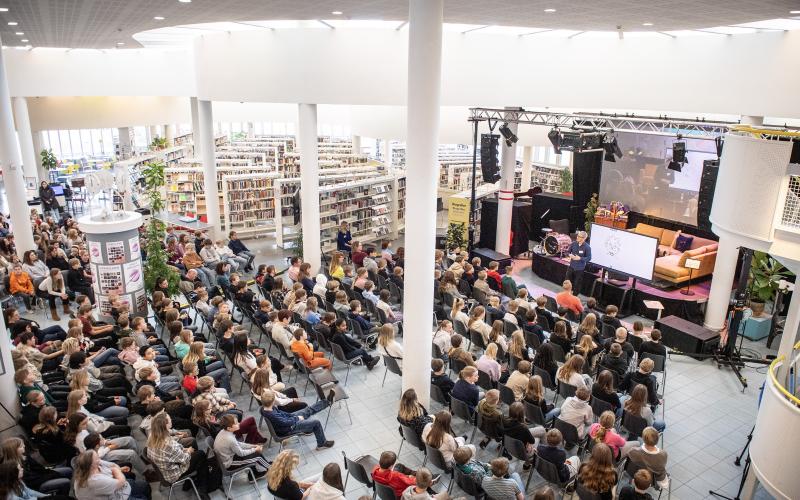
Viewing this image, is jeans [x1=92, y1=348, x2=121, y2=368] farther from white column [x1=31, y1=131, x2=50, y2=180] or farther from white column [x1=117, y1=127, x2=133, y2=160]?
white column [x1=117, y1=127, x2=133, y2=160]

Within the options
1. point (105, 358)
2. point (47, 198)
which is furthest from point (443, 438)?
point (47, 198)

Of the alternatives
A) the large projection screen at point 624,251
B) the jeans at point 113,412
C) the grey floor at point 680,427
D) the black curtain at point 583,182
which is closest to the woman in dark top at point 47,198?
the grey floor at point 680,427

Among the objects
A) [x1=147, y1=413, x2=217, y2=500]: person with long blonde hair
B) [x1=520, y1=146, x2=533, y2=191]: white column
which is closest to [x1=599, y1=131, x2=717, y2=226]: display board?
[x1=520, y1=146, x2=533, y2=191]: white column

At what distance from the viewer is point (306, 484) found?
5.52 m

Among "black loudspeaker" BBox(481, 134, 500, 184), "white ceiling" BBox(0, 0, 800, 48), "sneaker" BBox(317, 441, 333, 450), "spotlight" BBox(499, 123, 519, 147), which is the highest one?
"white ceiling" BBox(0, 0, 800, 48)

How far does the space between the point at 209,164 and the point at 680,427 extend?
44.0 feet

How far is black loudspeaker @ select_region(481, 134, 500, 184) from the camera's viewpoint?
567 inches

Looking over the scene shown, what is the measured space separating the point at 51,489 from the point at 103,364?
8.35ft

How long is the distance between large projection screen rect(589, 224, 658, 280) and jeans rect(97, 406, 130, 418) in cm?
1049

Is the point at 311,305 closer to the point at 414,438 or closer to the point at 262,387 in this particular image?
the point at 262,387

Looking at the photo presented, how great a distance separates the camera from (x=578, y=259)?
13.1 meters

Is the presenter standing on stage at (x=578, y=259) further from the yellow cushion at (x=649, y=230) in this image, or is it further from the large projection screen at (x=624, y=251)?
the yellow cushion at (x=649, y=230)

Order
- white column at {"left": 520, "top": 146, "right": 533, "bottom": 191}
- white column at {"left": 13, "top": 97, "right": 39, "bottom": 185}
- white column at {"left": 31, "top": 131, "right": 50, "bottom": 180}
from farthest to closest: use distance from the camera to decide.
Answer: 1. white column at {"left": 520, "top": 146, "right": 533, "bottom": 191}
2. white column at {"left": 31, "top": 131, "right": 50, "bottom": 180}
3. white column at {"left": 13, "top": 97, "right": 39, "bottom": 185}

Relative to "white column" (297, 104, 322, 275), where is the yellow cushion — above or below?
below
